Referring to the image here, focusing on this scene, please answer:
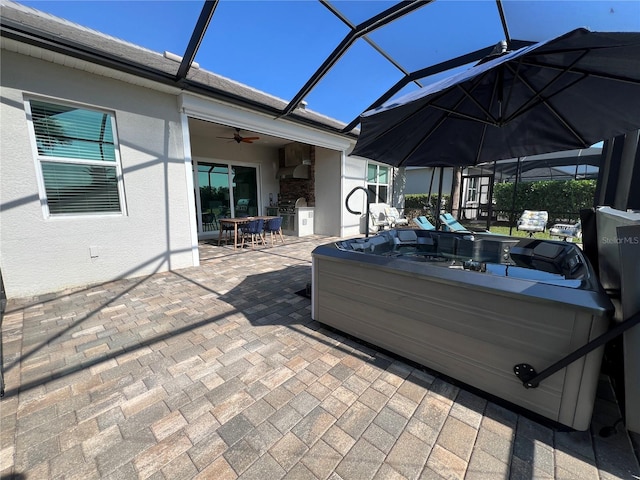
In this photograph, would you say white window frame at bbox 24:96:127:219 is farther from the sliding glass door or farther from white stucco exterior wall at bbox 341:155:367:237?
white stucco exterior wall at bbox 341:155:367:237

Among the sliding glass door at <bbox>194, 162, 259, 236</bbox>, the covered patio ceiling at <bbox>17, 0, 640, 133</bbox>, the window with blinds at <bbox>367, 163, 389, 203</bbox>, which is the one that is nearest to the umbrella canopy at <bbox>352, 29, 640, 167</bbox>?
the covered patio ceiling at <bbox>17, 0, 640, 133</bbox>

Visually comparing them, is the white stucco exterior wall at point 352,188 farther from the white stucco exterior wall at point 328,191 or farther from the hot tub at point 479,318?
the hot tub at point 479,318

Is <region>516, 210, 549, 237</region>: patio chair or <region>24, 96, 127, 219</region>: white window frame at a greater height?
<region>24, 96, 127, 219</region>: white window frame

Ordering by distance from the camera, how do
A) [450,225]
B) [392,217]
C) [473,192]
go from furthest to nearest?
[473,192]
[392,217]
[450,225]

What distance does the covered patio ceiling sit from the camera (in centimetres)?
334

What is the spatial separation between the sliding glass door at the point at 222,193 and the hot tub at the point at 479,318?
6.44 m

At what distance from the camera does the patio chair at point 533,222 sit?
726 centimetres

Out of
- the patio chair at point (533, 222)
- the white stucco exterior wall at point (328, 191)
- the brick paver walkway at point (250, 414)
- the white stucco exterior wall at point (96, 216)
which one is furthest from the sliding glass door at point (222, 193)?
the patio chair at point (533, 222)

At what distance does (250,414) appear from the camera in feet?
5.20

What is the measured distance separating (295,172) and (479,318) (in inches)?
293

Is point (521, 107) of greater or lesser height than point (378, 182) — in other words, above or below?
above

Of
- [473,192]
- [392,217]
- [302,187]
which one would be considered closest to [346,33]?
[302,187]

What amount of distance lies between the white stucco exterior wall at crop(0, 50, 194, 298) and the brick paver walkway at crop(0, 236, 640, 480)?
1.04 metres

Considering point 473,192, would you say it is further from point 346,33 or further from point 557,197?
point 346,33
